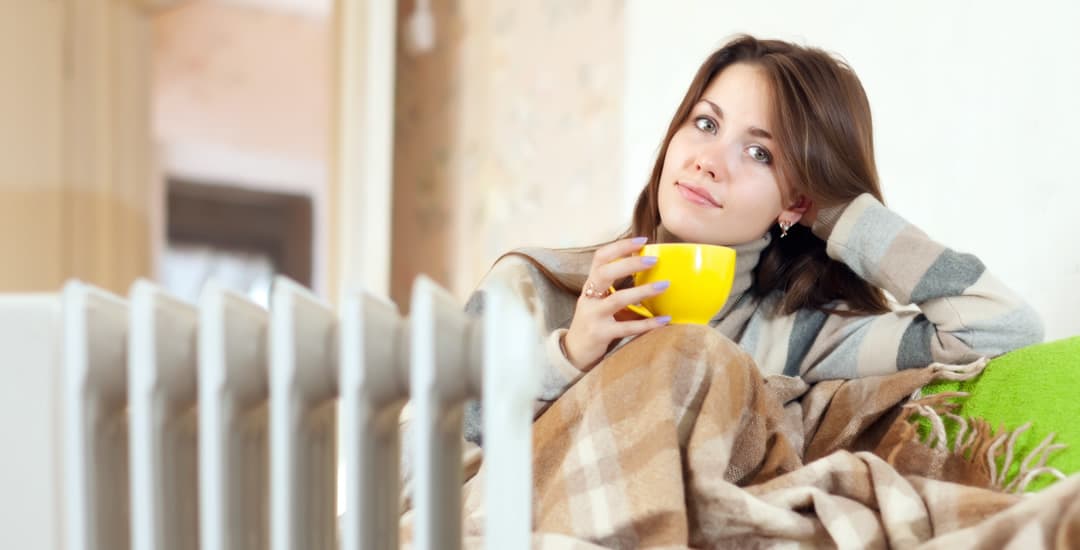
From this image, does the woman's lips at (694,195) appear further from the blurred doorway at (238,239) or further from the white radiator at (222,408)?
the blurred doorway at (238,239)

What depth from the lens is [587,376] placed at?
0.94 metres

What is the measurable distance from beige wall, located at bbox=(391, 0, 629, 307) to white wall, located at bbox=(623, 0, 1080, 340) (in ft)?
2.07

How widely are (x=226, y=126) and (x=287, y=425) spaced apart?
4021mm

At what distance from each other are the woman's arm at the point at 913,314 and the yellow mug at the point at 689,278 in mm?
228

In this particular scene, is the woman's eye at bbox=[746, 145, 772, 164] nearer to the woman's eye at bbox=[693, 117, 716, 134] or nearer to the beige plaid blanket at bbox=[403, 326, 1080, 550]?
the woman's eye at bbox=[693, 117, 716, 134]

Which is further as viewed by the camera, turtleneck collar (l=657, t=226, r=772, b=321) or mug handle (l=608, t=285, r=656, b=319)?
turtleneck collar (l=657, t=226, r=772, b=321)

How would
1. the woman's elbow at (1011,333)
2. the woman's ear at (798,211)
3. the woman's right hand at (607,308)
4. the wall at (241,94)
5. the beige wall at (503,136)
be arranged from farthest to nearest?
the wall at (241,94) → the beige wall at (503,136) → the woman's ear at (798,211) → the woman's elbow at (1011,333) → the woman's right hand at (607,308)

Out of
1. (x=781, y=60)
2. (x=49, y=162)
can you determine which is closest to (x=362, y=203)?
(x=49, y=162)

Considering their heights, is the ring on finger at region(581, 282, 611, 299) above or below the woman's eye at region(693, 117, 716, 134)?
below

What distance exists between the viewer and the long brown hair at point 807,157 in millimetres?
1214

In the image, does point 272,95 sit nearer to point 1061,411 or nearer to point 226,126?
point 226,126

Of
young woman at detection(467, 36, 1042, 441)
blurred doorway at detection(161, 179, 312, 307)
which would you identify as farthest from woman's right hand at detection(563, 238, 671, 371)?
blurred doorway at detection(161, 179, 312, 307)

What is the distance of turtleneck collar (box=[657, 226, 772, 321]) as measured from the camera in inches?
49.3

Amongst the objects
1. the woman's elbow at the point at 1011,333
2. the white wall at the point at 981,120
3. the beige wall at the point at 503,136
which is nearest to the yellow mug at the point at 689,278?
the woman's elbow at the point at 1011,333
